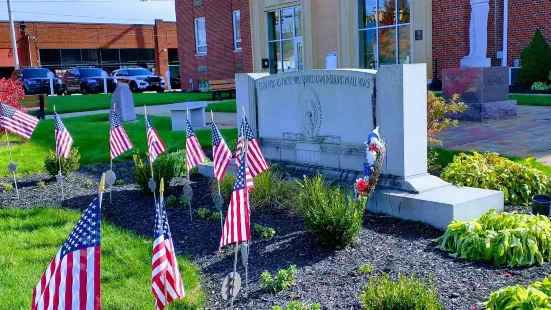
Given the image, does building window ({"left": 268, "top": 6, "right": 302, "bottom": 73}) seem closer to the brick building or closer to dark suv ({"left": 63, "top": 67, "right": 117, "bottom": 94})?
dark suv ({"left": 63, "top": 67, "right": 117, "bottom": 94})

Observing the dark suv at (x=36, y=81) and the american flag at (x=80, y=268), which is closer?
the american flag at (x=80, y=268)

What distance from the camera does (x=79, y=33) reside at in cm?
4891

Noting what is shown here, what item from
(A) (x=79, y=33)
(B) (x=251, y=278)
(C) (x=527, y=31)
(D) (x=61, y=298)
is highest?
(A) (x=79, y=33)

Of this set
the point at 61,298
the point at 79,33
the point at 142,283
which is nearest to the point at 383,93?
the point at 142,283

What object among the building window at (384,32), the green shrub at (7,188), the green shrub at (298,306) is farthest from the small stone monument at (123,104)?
the green shrub at (298,306)

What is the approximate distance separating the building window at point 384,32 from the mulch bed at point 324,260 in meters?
15.8

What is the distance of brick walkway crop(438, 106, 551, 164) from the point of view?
9.15m

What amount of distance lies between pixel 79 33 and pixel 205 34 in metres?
20.8

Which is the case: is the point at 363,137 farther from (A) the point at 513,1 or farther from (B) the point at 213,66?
(B) the point at 213,66

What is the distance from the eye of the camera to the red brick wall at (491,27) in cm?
1884

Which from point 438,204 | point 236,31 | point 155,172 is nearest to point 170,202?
point 155,172

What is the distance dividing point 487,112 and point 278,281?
993 cm

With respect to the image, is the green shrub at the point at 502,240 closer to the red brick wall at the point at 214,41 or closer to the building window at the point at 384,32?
the building window at the point at 384,32

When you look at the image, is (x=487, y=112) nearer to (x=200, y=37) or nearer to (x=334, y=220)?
(x=334, y=220)
